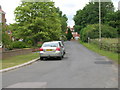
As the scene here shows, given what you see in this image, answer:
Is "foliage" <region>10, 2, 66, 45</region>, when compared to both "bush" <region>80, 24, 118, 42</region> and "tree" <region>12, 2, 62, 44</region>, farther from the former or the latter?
"bush" <region>80, 24, 118, 42</region>

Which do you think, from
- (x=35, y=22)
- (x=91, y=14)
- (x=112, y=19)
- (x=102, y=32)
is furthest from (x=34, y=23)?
(x=91, y=14)

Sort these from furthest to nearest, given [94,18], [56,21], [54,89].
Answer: [94,18], [56,21], [54,89]

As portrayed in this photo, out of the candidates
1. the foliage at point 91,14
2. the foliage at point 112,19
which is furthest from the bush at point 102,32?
the foliage at point 91,14

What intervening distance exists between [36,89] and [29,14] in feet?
101

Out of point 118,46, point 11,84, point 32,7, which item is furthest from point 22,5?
point 11,84

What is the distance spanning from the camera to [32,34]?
115ft

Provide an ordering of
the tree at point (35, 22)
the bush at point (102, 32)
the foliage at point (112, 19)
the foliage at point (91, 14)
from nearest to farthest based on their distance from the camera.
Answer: the tree at point (35, 22), the bush at point (102, 32), the foliage at point (112, 19), the foliage at point (91, 14)

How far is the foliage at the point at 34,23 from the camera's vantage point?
34.1 metres

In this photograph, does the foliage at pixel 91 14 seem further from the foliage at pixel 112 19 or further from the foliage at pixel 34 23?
the foliage at pixel 34 23

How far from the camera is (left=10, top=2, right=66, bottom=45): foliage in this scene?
34.1 m

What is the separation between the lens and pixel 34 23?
33812mm

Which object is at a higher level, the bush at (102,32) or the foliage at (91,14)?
the foliage at (91,14)

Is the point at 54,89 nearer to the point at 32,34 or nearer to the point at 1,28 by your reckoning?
the point at 1,28

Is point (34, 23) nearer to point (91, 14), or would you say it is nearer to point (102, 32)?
point (102, 32)
